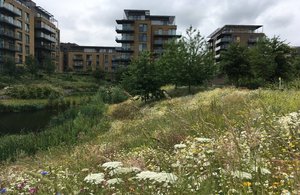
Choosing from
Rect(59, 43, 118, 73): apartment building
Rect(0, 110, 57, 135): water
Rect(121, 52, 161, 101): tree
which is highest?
Rect(59, 43, 118, 73): apartment building

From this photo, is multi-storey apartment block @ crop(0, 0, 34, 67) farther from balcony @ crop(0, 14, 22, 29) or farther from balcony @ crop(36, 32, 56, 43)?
balcony @ crop(36, 32, 56, 43)

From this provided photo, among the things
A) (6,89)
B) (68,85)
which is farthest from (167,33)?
(6,89)

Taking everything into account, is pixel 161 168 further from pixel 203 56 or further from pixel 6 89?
pixel 6 89

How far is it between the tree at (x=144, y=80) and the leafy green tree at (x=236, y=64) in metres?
7.65

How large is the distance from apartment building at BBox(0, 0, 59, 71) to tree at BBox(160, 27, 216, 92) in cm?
3642

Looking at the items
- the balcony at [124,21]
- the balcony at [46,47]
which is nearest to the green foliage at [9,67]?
the balcony at [46,47]

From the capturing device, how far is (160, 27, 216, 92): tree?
2519 cm

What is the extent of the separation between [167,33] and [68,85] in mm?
29359

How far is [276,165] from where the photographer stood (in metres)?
3.04

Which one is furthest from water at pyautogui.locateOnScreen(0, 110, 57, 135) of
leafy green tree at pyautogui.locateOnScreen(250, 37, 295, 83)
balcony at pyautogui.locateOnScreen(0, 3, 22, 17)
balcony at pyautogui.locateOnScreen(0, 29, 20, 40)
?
balcony at pyautogui.locateOnScreen(0, 3, 22, 17)

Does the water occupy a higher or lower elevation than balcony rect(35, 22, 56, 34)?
lower

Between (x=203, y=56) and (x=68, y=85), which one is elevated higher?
(x=203, y=56)

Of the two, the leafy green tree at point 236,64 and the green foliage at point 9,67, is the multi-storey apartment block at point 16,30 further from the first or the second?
the leafy green tree at point 236,64

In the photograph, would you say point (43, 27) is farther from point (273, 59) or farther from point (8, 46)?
point (273, 59)
